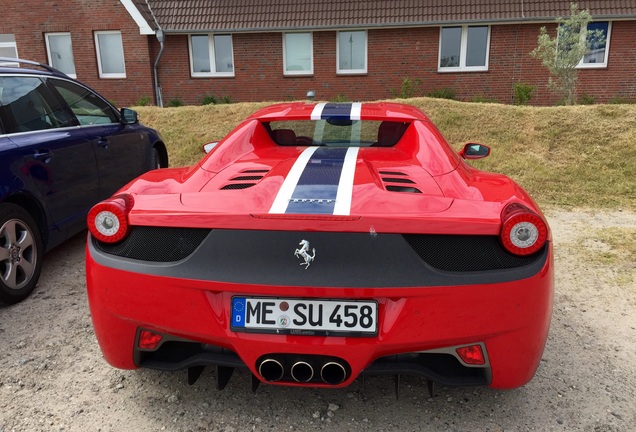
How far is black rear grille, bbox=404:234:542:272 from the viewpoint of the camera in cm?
192

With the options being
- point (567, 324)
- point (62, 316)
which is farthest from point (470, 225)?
point (62, 316)

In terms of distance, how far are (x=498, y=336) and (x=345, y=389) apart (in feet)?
2.86

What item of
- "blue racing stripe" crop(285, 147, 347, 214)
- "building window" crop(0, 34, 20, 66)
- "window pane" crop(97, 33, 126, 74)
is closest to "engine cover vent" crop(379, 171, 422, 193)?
"blue racing stripe" crop(285, 147, 347, 214)

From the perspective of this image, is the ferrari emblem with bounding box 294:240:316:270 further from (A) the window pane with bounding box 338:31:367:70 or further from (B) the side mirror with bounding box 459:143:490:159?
(A) the window pane with bounding box 338:31:367:70

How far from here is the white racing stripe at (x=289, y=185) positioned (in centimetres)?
199

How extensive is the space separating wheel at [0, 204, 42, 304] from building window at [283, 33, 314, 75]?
47.0 feet

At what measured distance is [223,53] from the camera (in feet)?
57.2

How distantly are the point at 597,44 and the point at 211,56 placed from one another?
12.3 metres

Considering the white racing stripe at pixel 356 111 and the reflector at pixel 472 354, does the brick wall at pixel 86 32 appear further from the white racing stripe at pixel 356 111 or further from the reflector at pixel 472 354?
the reflector at pixel 472 354

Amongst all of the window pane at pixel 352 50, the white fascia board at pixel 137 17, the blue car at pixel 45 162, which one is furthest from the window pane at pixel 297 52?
the blue car at pixel 45 162

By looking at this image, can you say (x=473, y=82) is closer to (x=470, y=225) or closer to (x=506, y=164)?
(x=506, y=164)

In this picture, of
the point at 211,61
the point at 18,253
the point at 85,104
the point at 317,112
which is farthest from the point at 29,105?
the point at 211,61

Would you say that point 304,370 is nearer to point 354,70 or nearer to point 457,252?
point 457,252

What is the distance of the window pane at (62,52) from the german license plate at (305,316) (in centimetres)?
1865
